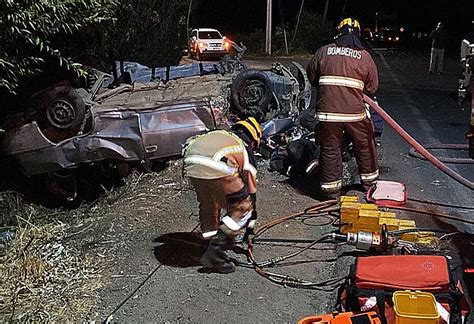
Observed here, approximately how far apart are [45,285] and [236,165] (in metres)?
1.73

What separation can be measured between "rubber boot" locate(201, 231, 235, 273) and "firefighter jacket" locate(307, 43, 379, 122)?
2.10 metres

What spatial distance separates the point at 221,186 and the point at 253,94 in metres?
4.08

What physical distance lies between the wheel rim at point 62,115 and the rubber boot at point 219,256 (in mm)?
2945

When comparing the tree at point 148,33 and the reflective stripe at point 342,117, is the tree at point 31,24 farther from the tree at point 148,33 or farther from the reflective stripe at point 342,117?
the tree at point 148,33

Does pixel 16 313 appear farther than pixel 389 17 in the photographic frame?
No

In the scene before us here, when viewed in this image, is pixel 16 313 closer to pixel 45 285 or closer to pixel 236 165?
pixel 45 285

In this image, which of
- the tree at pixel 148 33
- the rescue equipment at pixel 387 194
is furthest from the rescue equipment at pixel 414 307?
the tree at pixel 148 33

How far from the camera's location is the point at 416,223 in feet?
18.5

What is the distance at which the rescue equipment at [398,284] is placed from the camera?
3572 millimetres

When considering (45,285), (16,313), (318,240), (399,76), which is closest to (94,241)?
(45,285)

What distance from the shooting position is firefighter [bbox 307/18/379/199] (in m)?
6.13

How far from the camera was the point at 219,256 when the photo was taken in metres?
4.75

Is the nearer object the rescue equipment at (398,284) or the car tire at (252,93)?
the rescue equipment at (398,284)

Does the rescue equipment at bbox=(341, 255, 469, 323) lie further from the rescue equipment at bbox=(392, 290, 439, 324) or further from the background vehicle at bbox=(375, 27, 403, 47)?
the background vehicle at bbox=(375, 27, 403, 47)
